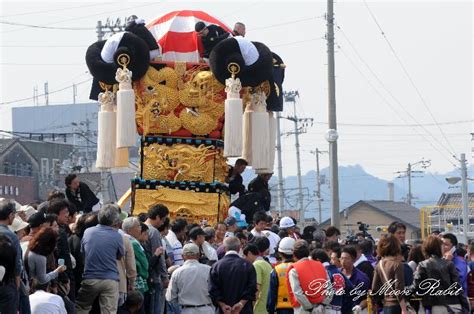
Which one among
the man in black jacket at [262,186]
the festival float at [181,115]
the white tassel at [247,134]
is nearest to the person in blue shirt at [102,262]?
the festival float at [181,115]

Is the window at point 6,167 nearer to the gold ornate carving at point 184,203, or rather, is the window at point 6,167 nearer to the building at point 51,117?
the building at point 51,117

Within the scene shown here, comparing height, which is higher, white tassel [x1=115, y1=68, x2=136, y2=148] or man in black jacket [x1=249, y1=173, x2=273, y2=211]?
white tassel [x1=115, y1=68, x2=136, y2=148]

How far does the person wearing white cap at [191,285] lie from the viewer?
1828 cm

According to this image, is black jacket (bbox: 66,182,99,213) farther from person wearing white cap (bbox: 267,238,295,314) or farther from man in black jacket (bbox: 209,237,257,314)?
man in black jacket (bbox: 209,237,257,314)

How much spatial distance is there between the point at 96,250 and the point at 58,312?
1995 millimetres

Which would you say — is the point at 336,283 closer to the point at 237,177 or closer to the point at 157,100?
the point at 157,100

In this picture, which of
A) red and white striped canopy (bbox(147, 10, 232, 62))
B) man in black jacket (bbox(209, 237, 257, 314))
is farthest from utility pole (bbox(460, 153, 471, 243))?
man in black jacket (bbox(209, 237, 257, 314))

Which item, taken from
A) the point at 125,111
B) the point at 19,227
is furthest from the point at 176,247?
the point at 125,111

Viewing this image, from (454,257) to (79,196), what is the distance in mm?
6281

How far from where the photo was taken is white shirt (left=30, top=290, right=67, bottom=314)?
15211 mm

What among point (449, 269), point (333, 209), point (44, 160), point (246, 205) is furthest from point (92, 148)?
point (449, 269)

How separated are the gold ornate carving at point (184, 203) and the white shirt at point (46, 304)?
9.13m

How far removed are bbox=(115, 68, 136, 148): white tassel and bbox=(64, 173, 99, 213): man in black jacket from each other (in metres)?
1.72

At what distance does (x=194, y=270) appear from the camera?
60.1 feet
